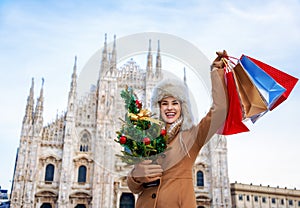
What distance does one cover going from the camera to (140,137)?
2.85 meters

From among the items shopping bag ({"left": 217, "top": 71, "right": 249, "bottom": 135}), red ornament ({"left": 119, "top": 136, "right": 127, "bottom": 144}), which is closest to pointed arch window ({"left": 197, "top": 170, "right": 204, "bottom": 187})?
shopping bag ({"left": 217, "top": 71, "right": 249, "bottom": 135})

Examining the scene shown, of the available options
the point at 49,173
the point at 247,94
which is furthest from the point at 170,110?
the point at 49,173

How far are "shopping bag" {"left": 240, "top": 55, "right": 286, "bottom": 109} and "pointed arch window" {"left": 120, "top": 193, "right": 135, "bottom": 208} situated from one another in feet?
66.2

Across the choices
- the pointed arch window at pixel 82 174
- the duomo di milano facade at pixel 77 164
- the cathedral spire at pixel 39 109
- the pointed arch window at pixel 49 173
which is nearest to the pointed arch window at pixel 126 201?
the duomo di milano facade at pixel 77 164

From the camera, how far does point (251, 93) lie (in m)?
2.96

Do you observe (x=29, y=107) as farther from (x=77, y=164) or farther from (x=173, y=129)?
(x=173, y=129)

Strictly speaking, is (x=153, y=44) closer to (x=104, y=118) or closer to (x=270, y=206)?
(x=104, y=118)

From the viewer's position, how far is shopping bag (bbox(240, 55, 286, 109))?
2.84 metres

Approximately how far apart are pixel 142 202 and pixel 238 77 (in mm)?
1377

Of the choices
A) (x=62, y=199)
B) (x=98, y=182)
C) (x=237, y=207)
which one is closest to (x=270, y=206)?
(x=237, y=207)

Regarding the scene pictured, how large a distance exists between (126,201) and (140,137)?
2009 centimetres

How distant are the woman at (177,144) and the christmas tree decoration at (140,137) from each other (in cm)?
10

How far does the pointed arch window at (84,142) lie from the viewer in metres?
22.7

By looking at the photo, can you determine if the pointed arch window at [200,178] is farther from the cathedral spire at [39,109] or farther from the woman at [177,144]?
the woman at [177,144]
